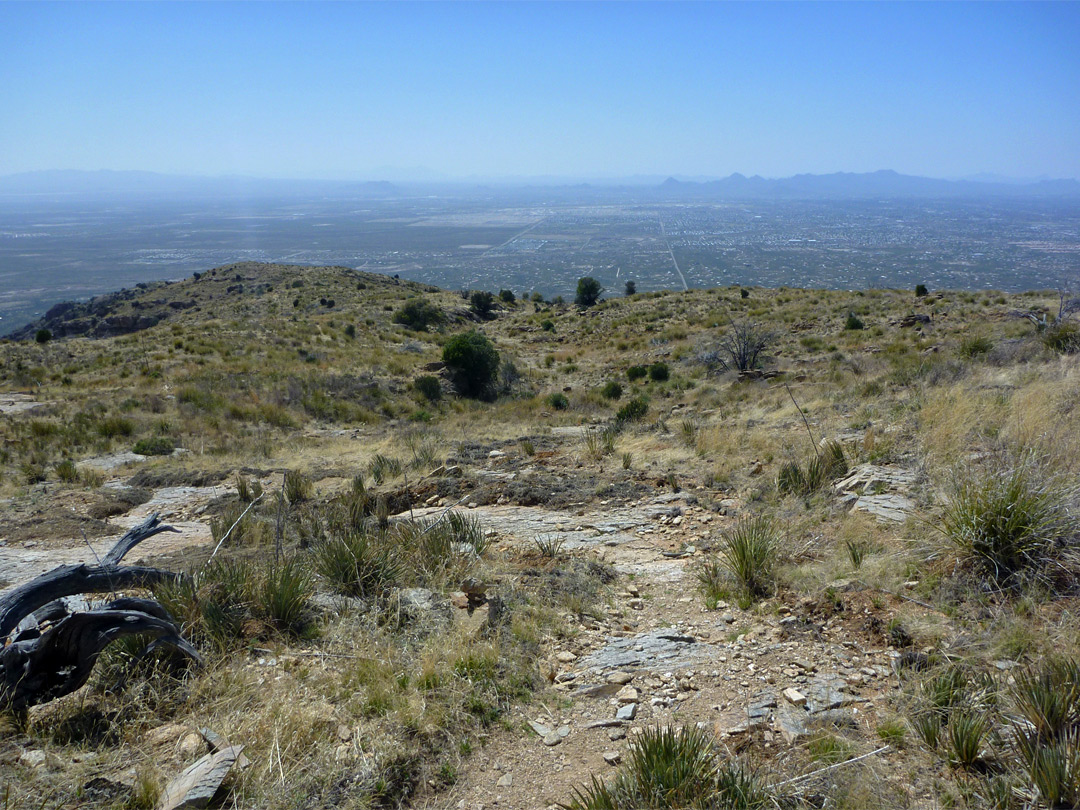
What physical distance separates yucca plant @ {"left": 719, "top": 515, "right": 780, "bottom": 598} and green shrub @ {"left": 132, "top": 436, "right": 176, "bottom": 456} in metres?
13.8

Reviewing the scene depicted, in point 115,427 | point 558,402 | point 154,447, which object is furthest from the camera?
point 558,402

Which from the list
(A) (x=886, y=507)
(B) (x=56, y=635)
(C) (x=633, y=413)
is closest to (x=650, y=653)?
(A) (x=886, y=507)

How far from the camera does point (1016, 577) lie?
4.32 meters

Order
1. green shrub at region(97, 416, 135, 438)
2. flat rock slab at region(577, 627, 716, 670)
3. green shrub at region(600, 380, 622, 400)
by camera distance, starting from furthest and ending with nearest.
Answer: green shrub at region(600, 380, 622, 400)
green shrub at region(97, 416, 135, 438)
flat rock slab at region(577, 627, 716, 670)

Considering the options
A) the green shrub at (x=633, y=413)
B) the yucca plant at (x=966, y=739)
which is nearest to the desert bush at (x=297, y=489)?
A: the green shrub at (x=633, y=413)

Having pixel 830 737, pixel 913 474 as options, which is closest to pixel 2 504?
pixel 830 737

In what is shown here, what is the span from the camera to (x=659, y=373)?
2372 cm

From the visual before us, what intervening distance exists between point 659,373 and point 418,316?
22.4m

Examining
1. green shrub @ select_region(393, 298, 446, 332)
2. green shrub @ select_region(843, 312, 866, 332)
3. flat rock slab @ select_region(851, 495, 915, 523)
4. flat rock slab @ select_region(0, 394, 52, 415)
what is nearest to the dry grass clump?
flat rock slab @ select_region(851, 495, 915, 523)

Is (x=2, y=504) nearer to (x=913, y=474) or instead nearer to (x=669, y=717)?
(x=669, y=717)

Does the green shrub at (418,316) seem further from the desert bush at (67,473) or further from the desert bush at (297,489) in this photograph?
the desert bush at (297,489)

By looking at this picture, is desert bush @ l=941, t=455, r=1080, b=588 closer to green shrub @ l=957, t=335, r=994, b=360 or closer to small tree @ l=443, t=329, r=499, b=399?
green shrub @ l=957, t=335, r=994, b=360

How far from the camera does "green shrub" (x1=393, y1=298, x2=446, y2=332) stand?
41438mm

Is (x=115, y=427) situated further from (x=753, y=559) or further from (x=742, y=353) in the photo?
(x=742, y=353)
